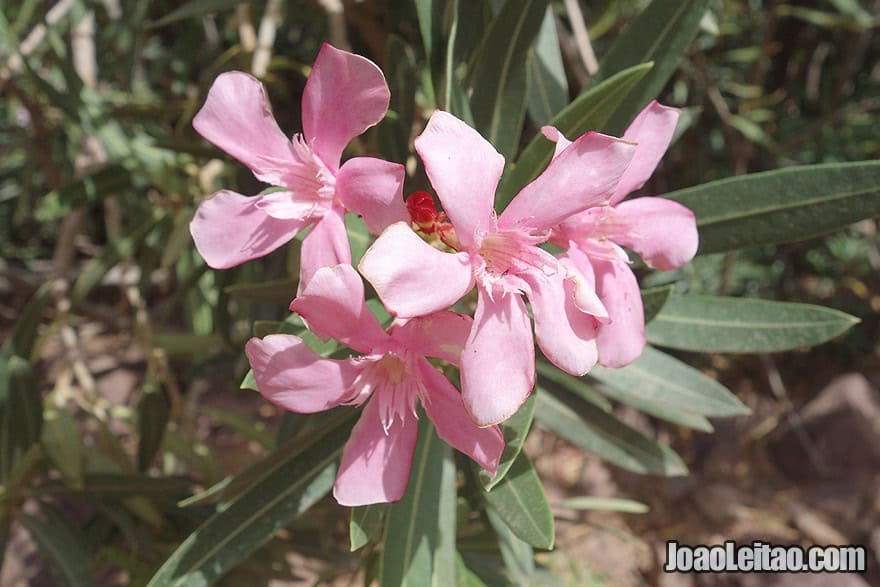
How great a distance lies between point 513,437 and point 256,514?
0.43 m

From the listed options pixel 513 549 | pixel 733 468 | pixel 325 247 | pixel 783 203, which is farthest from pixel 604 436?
pixel 733 468

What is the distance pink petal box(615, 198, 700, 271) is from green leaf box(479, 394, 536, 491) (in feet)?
0.71

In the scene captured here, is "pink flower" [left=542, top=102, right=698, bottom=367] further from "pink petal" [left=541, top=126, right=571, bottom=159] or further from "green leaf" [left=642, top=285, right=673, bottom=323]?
"green leaf" [left=642, top=285, right=673, bottom=323]

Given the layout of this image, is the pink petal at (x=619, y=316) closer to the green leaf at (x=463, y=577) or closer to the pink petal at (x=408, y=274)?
the pink petal at (x=408, y=274)

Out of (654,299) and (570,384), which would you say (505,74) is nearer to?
(654,299)

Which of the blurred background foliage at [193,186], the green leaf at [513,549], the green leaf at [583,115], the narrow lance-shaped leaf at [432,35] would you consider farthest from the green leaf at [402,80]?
the green leaf at [513,549]

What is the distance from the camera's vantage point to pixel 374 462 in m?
0.73

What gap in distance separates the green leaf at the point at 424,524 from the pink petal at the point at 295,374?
30cm

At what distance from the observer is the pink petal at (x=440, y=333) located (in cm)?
65

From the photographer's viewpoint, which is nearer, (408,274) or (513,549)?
(408,274)

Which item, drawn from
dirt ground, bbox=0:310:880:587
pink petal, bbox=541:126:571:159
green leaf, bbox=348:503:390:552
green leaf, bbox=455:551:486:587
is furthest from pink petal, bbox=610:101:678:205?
dirt ground, bbox=0:310:880:587

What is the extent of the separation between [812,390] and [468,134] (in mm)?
3046

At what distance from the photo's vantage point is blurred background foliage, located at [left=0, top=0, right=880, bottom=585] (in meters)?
1.32

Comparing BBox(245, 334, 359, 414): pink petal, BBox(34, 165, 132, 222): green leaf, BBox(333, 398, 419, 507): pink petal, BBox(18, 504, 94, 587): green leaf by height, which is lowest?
BBox(18, 504, 94, 587): green leaf
